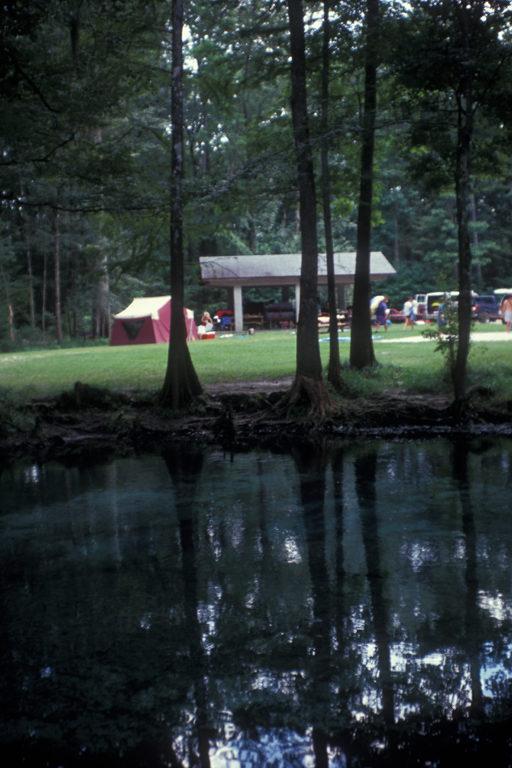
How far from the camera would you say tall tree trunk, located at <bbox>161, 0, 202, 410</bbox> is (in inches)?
536

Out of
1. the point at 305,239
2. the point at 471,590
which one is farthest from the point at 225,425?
the point at 471,590

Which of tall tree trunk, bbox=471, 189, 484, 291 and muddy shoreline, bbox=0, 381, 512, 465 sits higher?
tall tree trunk, bbox=471, 189, 484, 291

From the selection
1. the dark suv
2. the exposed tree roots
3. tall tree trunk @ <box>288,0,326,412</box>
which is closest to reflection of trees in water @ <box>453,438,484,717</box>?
the exposed tree roots

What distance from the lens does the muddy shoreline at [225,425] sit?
12383mm

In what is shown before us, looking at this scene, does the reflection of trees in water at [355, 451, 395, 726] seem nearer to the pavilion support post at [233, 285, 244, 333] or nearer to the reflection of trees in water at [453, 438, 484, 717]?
the reflection of trees in water at [453, 438, 484, 717]

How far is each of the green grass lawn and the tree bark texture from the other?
1.31 m

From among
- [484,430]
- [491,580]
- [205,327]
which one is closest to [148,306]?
[205,327]

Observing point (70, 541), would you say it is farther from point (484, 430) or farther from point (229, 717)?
point (484, 430)

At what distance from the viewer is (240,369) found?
1755 cm

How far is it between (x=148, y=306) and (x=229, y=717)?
28.7 meters

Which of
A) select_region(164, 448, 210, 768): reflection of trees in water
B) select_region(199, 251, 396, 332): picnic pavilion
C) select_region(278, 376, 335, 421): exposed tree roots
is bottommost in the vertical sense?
select_region(164, 448, 210, 768): reflection of trees in water

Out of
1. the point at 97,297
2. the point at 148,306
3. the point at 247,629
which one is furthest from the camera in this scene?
the point at 97,297

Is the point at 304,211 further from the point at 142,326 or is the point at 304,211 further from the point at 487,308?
the point at 487,308

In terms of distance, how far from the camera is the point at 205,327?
33.0 m
